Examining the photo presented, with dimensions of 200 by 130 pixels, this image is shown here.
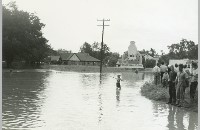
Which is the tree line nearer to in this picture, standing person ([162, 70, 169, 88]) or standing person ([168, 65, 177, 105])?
standing person ([162, 70, 169, 88])

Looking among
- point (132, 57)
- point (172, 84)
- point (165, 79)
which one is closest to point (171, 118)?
point (172, 84)

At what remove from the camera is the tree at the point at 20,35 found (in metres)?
65.6

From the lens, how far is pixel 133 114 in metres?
13.0

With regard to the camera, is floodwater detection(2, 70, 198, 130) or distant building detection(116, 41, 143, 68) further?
distant building detection(116, 41, 143, 68)

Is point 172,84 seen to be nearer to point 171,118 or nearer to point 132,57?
point 171,118

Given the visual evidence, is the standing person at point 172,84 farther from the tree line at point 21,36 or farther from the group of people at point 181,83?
the tree line at point 21,36

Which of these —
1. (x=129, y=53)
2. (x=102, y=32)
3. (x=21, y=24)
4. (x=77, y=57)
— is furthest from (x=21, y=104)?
(x=77, y=57)

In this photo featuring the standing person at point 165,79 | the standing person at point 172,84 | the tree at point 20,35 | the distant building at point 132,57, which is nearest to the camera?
the standing person at point 172,84

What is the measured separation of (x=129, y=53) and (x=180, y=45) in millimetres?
31568

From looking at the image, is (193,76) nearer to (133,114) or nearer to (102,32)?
(133,114)

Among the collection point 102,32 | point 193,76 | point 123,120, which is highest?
point 102,32

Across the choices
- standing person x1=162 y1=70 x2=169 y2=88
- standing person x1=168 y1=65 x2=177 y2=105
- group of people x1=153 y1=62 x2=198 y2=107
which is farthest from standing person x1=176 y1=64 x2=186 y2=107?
standing person x1=162 y1=70 x2=169 y2=88

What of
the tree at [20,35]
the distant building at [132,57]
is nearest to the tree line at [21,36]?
the tree at [20,35]

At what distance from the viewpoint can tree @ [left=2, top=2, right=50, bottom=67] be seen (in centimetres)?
6562
